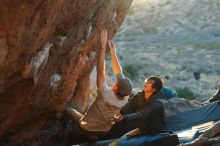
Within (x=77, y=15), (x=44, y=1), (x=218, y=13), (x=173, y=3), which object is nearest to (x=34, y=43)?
(x=44, y=1)

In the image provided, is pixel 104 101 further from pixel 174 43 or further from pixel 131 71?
pixel 174 43

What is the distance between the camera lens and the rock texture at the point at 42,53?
608 cm

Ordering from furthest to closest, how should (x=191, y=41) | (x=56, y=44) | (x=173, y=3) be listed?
1. (x=173, y=3)
2. (x=191, y=41)
3. (x=56, y=44)

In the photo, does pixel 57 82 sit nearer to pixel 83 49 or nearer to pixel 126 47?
pixel 83 49

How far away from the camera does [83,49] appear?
29.9 ft

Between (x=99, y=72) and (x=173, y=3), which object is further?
(x=173, y=3)

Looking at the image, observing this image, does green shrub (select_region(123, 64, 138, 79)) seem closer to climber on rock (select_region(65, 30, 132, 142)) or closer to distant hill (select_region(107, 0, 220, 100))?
distant hill (select_region(107, 0, 220, 100))

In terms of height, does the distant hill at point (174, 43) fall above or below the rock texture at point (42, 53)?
below

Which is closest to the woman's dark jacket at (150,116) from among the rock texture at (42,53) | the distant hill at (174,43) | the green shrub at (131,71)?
the rock texture at (42,53)

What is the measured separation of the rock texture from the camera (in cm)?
608

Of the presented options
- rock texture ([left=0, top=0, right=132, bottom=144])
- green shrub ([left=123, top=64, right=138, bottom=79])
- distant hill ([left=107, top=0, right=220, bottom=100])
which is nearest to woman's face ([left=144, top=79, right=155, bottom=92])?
Answer: rock texture ([left=0, top=0, right=132, bottom=144])

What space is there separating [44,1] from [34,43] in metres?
0.73

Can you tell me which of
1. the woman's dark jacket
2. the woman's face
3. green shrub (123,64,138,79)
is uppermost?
the woman's face

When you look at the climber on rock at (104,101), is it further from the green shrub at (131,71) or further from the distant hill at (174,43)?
the green shrub at (131,71)
